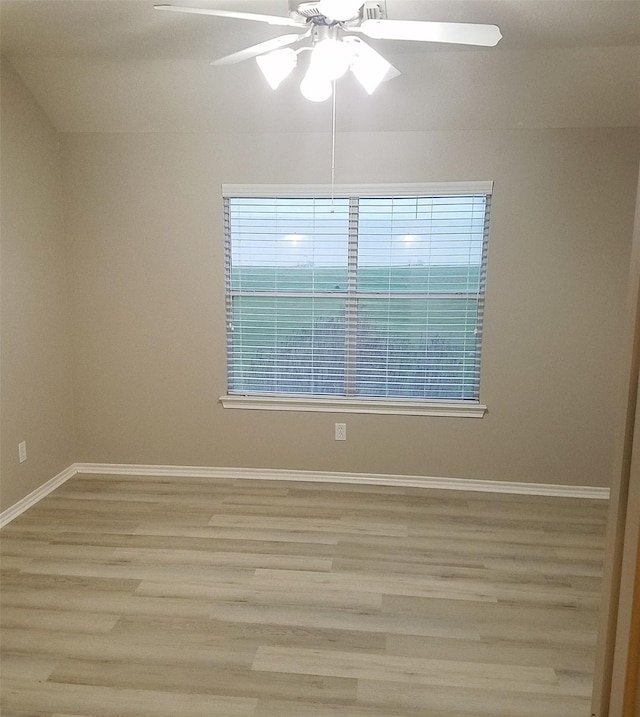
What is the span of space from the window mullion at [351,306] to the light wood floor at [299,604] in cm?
82

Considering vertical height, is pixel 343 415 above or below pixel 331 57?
below

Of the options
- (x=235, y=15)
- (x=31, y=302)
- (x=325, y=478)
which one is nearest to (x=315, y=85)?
(x=235, y=15)

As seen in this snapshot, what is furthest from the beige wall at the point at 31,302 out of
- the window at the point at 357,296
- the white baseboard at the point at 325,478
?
the window at the point at 357,296

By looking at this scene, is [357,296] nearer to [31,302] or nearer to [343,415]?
[343,415]

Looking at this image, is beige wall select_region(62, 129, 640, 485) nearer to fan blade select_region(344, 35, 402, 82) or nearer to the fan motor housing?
fan blade select_region(344, 35, 402, 82)

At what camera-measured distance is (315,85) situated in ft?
7.07

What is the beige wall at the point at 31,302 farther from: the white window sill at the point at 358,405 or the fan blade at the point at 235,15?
the fan blade at the point at 235,15

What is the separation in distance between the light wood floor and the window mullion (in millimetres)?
823

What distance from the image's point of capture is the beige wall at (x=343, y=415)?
11.7ft

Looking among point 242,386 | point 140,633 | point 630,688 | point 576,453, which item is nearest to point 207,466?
point 242,386

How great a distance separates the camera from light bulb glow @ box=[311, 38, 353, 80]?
1945mm

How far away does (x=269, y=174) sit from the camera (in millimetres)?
3721

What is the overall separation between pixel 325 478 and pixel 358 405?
1.92ft

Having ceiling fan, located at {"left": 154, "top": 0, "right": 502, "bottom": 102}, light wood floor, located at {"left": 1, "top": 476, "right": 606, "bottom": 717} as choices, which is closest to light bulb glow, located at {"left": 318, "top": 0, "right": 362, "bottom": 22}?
ceiling fan, located at {"left": 154, "top": 0, "right": 502, "bottom": 102}
